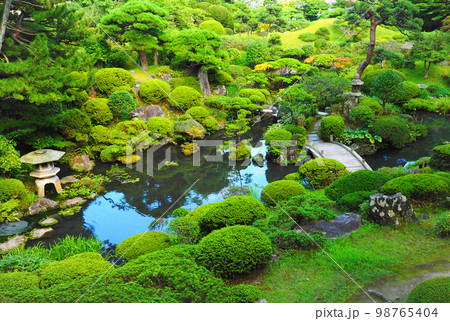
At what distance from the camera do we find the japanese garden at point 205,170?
5527 mm

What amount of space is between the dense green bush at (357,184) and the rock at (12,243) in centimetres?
801

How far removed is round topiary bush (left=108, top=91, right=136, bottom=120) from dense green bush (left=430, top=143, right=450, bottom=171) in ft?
40.7

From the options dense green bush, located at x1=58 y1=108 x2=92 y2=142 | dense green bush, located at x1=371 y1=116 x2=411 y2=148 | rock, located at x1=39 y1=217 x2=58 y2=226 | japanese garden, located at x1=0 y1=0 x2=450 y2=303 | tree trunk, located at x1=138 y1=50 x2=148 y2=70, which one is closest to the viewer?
japanese garden, located at x1=0 y1=0 x2=450 y2=303

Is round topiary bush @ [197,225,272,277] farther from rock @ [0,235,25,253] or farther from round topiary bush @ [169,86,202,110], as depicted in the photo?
round topiary bush @ [169,86,202,110]

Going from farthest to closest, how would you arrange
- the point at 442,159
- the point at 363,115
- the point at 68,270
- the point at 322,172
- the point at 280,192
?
the point at 363,115, the point at 322,172, the point at 442,159, the point at 280,192, the point at 68,270

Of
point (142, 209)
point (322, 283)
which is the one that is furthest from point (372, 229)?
point (142, 209)

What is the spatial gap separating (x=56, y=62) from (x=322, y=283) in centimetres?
1020

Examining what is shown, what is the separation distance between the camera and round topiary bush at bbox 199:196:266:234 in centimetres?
714

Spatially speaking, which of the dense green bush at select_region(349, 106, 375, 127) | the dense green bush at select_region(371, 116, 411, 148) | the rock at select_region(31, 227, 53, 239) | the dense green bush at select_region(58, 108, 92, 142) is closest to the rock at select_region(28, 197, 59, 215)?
the rock at select_region(31, 227, 53, 239)

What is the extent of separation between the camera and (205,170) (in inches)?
561

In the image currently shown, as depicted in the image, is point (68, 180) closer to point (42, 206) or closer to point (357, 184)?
point (42, 206)

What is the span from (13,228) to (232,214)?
6499 mm

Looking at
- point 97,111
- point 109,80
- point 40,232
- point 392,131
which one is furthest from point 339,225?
point 109,80

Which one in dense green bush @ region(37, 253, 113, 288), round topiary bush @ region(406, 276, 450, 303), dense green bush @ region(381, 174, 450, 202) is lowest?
dense green bush @ region(37, 253, 113, 288)
